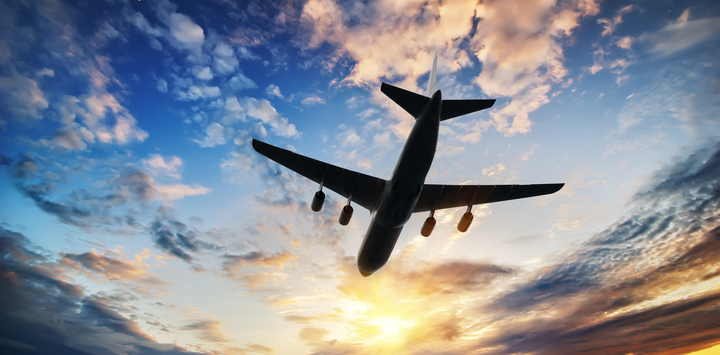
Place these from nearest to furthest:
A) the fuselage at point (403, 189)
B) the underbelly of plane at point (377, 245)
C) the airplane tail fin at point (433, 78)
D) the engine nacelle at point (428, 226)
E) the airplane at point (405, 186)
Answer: the fuselage at point (403, 189) < the airplane at point (405, 186) < the airplane tail fin at point (433, 78) < the underbelly of plane at point (377, 245) < the engine nacelle at point (428, 226)

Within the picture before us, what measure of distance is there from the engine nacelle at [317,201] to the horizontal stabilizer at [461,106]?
8.10 meters

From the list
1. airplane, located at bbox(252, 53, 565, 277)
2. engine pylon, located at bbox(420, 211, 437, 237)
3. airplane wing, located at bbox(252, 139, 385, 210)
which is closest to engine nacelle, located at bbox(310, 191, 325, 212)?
airplane, located at bbox(252, 53, 565, 277)

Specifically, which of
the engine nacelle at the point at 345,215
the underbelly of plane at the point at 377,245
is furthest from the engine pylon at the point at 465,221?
the engine nacelle at the point at 345,215

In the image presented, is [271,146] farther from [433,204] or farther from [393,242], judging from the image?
[433,204]

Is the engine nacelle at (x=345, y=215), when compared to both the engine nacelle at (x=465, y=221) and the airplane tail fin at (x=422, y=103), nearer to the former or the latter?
the airplane tail fin at (x=422, y=103)

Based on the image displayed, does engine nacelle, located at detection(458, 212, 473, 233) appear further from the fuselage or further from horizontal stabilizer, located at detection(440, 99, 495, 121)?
horizontal stabilizer, located at detection(440, 99, 495, 121)

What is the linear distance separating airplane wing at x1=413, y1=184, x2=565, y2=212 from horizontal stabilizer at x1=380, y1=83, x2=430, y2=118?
7.06 metres

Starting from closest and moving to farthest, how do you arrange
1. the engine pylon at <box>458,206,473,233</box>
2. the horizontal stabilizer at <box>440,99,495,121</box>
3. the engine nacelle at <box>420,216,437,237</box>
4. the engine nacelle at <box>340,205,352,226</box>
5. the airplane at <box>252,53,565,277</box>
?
1. the airplane at <box>252,53,565,277</box>
2. the horizontal stabilizer at <box>440,99,495,121</box>
3. the engine nacelle at <box>340,205,352,226</box>
4. the engine pylon at <box>458,206,473,233</box>
5. the engine nacelle at <box>420,216,437,237</box>

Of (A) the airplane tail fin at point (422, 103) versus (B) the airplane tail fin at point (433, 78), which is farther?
(B) the airplane tail fin at point (433, 78)

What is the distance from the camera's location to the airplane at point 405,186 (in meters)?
11.9

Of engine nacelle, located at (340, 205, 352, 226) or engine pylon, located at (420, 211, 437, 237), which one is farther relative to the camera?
engine pylon, located at (420, 211, 437, 237)

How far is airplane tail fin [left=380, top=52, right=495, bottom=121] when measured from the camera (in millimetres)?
12078

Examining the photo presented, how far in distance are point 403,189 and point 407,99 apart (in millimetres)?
4672

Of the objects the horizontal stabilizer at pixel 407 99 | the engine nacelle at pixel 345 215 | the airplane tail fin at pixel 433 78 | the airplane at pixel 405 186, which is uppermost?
the airplane tail fin at pixel 433 78
